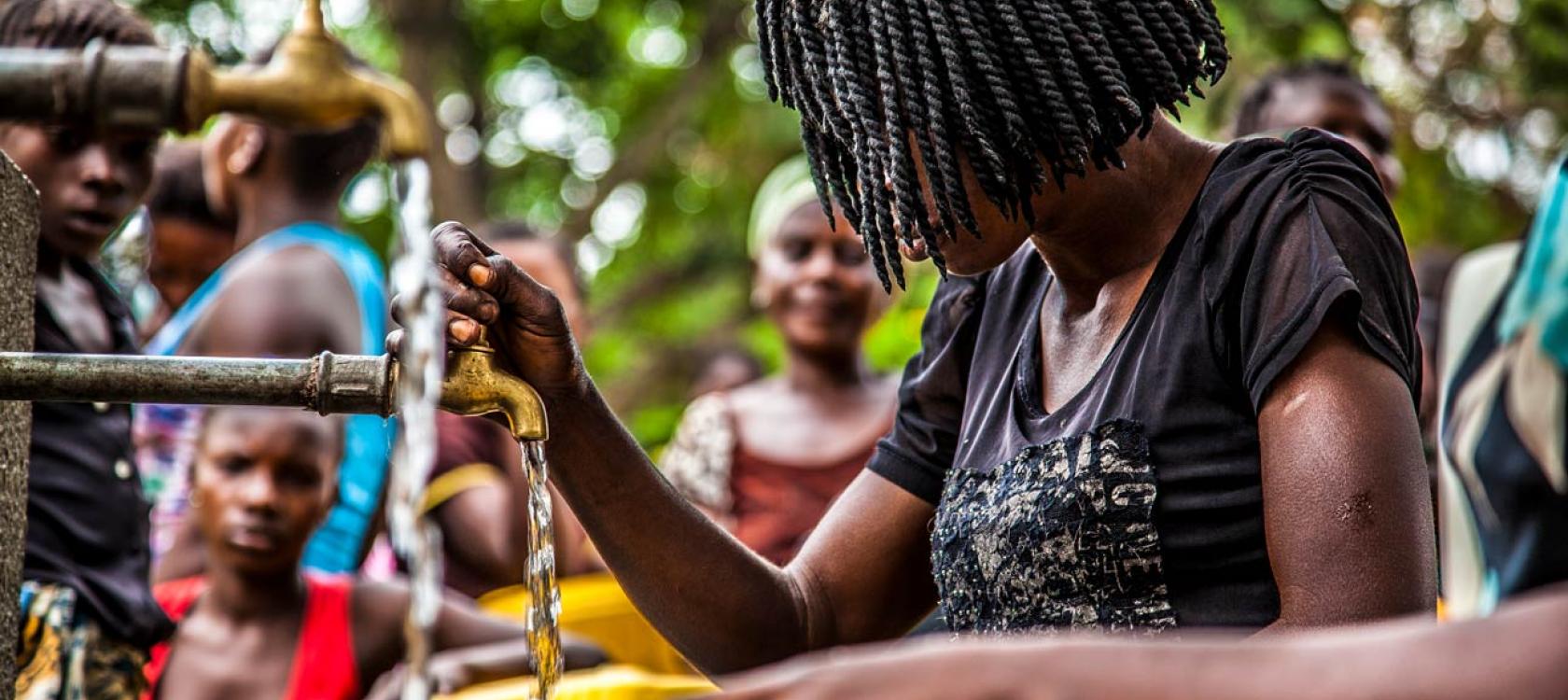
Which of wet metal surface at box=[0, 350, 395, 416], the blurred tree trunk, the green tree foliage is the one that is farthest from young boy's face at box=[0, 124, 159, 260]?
the blurred tree trunk

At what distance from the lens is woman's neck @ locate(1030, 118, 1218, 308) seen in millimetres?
2090

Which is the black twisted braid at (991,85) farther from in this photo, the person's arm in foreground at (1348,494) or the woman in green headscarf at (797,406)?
the woman in green headscarf at (797,406)

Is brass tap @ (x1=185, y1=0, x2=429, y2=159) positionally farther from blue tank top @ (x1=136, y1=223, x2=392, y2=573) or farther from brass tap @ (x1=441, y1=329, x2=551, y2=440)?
blue tank top @ (x1=136, y1=223, x2=392, y2=573)

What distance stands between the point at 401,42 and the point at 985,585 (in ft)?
23.1

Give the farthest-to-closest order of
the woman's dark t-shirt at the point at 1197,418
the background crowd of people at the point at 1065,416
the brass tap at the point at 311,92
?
the brass tap at the point at 311,92
the woman's dark t-shirt at the point at 1197,418
the background crowd of people at the point at 1065,416

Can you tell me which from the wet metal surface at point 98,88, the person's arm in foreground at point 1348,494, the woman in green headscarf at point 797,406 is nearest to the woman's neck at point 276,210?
the woman in green headscarf at point 797,406

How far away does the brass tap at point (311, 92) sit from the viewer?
2.23 metres

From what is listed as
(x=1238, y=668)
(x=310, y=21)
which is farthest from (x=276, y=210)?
(x=1238, y=668)

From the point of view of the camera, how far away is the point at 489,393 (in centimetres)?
193

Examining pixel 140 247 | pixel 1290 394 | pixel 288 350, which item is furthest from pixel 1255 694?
pixel 140 247

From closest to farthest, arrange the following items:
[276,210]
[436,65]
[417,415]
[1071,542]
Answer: [417,415]
[1071,542]
[276,210]
[436,65]

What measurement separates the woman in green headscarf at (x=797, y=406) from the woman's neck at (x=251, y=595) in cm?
133

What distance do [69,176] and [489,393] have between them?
1.53 m

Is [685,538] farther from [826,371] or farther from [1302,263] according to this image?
[826,371]
